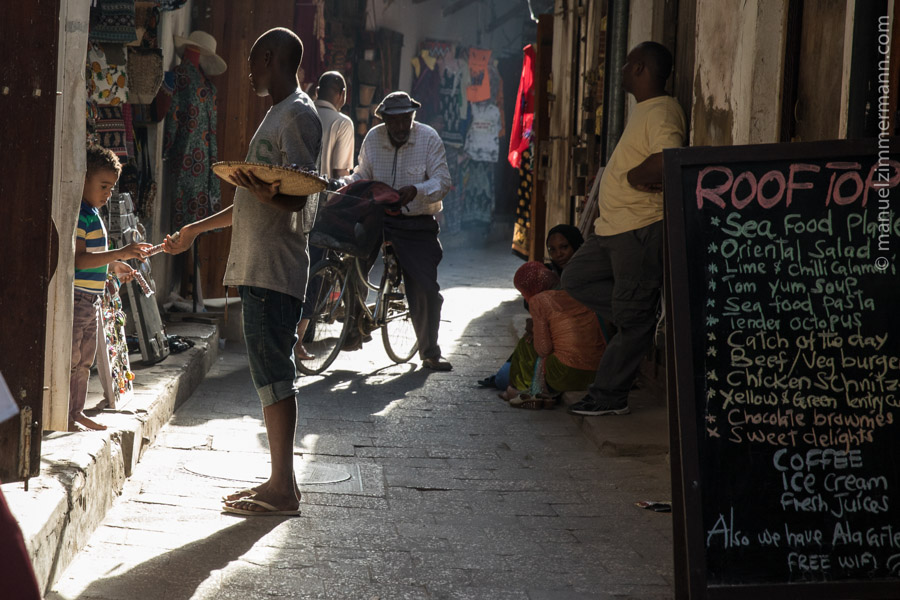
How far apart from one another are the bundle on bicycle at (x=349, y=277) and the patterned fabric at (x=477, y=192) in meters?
11.7

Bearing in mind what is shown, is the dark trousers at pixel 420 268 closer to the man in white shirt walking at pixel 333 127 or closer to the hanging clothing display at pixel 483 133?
the man in white shirt walking at pixel 333 127

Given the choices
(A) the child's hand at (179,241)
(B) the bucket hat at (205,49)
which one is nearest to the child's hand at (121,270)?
(A) the child's hand at (179,241)

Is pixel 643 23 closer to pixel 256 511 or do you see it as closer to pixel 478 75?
pixel 256 511

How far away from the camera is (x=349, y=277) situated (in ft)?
25.2

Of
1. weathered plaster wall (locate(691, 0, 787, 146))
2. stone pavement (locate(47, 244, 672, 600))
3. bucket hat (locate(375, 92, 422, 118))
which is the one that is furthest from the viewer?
bucket hat (locate(375, 92, 422, 118))

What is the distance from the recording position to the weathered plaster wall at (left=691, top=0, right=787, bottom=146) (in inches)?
196

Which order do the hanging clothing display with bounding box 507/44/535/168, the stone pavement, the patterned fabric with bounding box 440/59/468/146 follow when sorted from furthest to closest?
the patterned fabric with bounding box 440/59/468/146 < the hanging clothing display with bounding box 507/44/535/168 < the stone pavement

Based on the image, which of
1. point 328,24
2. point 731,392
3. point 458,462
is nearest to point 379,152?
point 458,462

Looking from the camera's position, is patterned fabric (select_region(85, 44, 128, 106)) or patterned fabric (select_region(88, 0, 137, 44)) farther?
patterned fabric (select_region(85, 44, 128, 106))

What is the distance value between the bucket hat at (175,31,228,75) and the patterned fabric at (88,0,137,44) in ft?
7.76

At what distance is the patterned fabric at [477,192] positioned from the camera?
1986 cm

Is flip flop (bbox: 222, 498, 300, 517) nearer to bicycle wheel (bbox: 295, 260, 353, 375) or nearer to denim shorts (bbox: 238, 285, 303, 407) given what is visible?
denim shorts (bbox: 238, 285, 303, 407)

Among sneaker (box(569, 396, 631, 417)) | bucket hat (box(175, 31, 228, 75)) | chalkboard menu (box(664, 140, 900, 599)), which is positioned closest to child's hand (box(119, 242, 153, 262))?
chalkboard menu (box(664, 140, 900, 599))

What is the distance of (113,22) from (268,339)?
2679 mm
